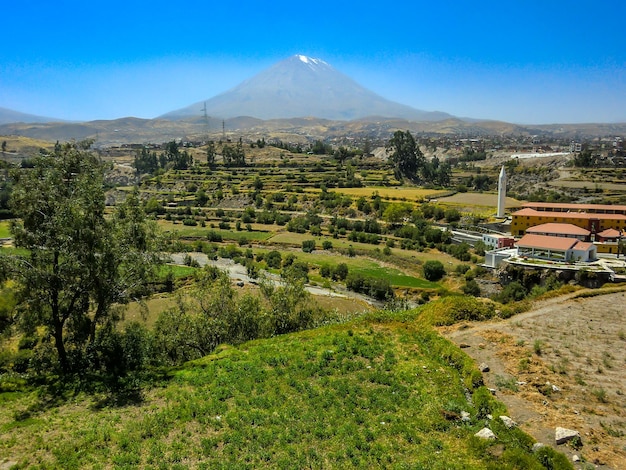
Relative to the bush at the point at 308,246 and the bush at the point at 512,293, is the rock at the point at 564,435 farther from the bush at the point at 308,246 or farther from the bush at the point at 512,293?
the bush at the point at 308,246

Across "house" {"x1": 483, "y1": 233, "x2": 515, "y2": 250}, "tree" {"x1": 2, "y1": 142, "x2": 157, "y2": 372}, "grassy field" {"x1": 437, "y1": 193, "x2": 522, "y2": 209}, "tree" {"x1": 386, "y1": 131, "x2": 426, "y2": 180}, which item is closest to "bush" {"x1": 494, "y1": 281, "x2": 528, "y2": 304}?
"house" {"x1": 483, "y1": 233, "x2": 515, "y2": 250}

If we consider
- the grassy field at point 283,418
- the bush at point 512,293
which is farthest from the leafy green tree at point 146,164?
the grassy field at point 283,418

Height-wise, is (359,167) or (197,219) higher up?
(359,167)

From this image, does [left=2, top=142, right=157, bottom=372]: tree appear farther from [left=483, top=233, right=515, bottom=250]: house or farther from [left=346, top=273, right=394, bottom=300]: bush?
[left=483, top=233, right=515, bottom=250]: house

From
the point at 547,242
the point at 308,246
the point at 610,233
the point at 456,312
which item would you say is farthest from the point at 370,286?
the point at 610,233

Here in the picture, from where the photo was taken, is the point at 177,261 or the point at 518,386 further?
the point at 177,261

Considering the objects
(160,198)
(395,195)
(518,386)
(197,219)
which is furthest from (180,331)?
(160,198)

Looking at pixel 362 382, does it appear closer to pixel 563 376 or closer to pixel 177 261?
pixel 563 376

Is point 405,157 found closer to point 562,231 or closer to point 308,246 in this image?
point 308,246
